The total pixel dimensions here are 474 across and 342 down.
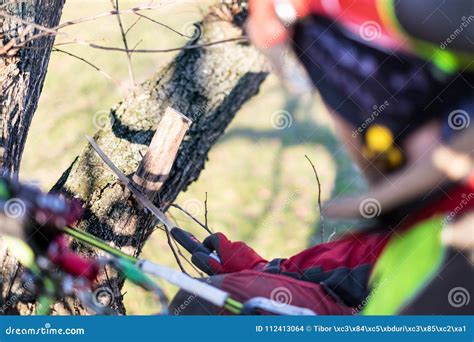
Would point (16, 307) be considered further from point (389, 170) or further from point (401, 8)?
point (401, 8)

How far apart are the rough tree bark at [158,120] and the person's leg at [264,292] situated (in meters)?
0.33

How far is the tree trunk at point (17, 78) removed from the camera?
1627 mm

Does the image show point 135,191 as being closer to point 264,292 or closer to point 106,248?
Answer: point 106,248

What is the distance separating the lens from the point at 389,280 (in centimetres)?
158

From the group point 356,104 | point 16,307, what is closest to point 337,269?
point 356,104

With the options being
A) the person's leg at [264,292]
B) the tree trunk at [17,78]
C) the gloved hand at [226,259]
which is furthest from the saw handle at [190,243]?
the tree trunk at [17,78]

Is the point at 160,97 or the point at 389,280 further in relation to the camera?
the point at 160,97

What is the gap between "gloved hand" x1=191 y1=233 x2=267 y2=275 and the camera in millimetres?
1659

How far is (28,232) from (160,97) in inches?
21.1

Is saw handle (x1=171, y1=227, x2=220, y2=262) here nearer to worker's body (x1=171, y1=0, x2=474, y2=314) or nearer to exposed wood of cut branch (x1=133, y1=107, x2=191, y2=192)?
worker's body (x1=171, y1=0, x2=474, y2=314)

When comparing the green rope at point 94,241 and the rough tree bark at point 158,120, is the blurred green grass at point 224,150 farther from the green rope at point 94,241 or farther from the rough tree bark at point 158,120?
the green rope at point 94,241

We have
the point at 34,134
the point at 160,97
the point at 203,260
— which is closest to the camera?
the point at 203,260

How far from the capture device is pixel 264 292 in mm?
1524

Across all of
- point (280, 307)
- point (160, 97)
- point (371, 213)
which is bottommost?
point (280, 307)
